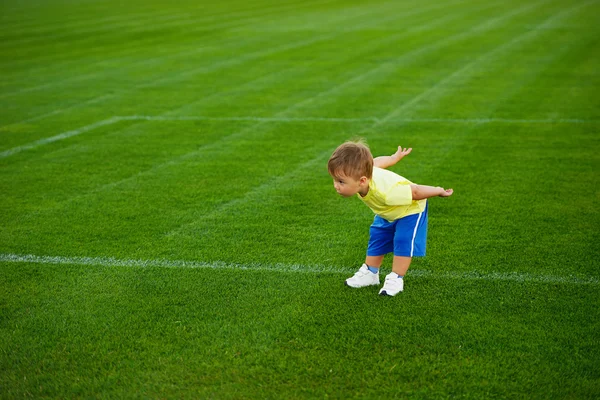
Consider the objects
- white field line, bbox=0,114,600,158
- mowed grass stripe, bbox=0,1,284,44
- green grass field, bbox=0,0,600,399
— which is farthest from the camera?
mowed grass stripe, bbox=0,1,284,44

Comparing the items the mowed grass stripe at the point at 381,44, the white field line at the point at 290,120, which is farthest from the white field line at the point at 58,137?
the mowed grass stripe at the point at 381,44

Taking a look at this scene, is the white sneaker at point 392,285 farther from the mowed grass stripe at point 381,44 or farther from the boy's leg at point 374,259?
the mowed grass stripe at point 381,44

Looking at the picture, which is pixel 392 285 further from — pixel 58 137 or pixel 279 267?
pixel 58 137

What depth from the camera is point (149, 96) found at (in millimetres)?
12078

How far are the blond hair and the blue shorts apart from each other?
518 millimetres

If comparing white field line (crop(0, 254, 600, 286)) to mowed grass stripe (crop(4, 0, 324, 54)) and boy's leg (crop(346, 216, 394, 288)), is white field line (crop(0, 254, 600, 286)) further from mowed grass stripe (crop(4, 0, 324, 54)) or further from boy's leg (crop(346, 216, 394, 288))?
mowed grass stripe (crop(4, 0, 324, 54))

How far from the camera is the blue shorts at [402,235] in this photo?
178 inches

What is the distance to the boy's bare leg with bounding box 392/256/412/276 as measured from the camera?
458 cm

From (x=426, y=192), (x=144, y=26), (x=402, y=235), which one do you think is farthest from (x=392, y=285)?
(x=144, y=26)

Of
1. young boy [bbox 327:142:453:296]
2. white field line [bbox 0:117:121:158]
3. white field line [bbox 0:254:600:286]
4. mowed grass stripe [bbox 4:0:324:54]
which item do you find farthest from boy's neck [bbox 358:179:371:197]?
mowed grass stripe [bbox 4:0:324:54]

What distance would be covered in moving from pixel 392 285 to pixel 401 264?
0.16 metres

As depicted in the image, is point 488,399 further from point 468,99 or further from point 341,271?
point 468,99

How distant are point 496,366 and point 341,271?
1591 mm

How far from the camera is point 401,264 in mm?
4590
